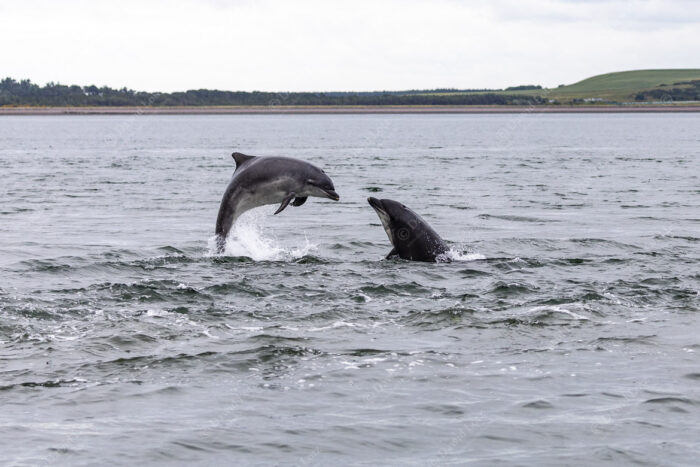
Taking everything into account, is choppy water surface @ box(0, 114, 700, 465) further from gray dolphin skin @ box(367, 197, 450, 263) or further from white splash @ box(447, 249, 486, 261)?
gray dolphin skin @ box(367, 197, 450, 263)

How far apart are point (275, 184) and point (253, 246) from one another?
9.72 ft

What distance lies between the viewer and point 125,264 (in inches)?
776

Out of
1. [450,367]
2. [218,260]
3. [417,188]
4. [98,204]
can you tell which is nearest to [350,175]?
[417,188]

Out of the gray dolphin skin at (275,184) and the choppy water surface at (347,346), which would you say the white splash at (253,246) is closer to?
the choppy water surface at (347,346)

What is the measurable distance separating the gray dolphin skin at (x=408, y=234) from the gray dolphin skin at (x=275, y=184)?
41.3 inches

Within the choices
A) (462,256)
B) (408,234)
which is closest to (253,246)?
(408,234)

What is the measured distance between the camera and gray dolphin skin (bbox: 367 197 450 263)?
18953mm

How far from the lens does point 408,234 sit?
1934cm

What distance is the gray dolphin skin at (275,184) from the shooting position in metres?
19.0

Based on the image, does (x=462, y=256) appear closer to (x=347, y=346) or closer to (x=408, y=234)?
(x=408, y=234)

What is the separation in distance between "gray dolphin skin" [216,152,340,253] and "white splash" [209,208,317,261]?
159 centimetres

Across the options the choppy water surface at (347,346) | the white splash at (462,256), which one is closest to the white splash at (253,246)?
the choppy water surface at (347,346)

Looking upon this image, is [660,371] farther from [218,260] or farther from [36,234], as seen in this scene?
[36,234]

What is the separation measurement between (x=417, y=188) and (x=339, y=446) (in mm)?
32687
